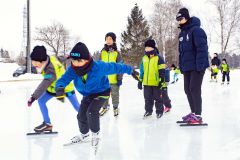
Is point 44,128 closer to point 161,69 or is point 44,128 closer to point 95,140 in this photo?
point 95,140

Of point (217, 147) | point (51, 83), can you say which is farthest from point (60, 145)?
point (217, 147)

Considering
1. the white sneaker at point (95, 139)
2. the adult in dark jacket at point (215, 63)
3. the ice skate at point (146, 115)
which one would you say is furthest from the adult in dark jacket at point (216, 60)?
the white sneaker at point (95, 139)

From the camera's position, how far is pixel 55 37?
55.2 meters

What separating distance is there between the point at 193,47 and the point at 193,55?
0.35ft

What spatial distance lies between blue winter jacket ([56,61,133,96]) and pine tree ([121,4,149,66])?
38.5 metres

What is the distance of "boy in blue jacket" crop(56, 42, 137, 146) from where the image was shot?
3.33 metres

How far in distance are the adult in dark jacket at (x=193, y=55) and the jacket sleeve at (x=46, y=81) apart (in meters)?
1.76

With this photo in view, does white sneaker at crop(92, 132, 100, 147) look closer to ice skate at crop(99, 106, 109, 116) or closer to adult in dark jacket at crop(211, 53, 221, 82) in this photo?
ice skate at crop(99, 106, 109, 116)

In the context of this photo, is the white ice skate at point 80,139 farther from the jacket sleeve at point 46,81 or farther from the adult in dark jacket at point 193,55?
the adult in dark jacket at point 193,55

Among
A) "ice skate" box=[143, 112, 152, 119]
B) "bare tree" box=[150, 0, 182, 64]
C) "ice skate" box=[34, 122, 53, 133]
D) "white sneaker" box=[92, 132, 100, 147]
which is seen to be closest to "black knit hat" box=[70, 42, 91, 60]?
"white sneaker" box=[92, 132, 100, 147]

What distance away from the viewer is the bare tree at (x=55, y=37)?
5438cm

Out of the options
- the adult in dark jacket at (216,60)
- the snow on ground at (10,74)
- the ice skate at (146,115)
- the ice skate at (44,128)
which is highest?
the adult in dark jacket at (216,60)

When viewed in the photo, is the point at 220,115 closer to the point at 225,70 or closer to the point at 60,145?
the point at 60,145

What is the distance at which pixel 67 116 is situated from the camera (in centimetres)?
600
